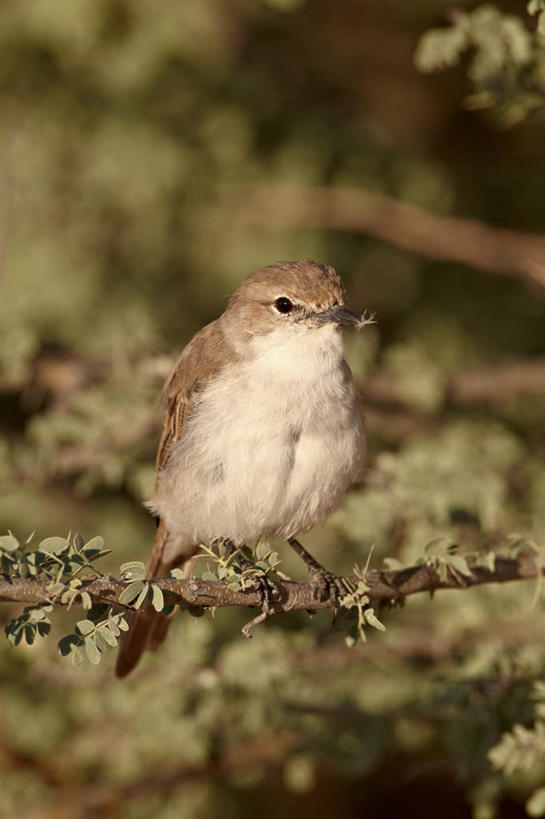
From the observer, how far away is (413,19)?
6.43 m

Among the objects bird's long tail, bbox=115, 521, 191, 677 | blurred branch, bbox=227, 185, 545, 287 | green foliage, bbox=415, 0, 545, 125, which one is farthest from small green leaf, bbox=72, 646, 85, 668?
blurred branch, bbox=227, 185, 545, 287

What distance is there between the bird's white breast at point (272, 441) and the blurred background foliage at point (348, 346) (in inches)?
14.6

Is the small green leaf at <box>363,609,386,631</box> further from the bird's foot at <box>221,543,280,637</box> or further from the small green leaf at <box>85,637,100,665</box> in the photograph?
the small green leaf at <box>85,637,100,665</box>

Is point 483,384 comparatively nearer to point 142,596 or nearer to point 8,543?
point 142,596

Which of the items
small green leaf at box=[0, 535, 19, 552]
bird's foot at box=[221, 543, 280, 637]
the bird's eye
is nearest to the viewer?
small green leaf at box=[0, 535, 19, 552]

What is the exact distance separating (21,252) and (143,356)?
176 centimetres

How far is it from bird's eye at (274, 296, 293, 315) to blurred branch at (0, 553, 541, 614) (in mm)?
1122

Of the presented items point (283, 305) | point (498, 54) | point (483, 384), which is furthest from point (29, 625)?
point (483, 384)

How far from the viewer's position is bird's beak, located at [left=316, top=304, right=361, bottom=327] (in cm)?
361

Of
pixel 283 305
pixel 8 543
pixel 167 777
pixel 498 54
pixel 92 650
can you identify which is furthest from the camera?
pixel 167 777

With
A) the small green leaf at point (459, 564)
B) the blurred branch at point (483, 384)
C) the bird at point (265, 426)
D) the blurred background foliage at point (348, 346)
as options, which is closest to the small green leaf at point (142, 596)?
the small green leaf at point (459, 564)

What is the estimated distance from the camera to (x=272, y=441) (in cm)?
349

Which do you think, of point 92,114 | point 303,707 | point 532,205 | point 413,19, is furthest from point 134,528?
point 413,19

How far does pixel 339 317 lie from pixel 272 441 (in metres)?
0.50
